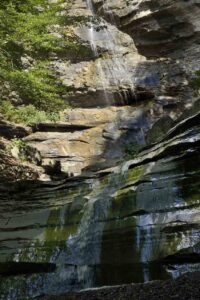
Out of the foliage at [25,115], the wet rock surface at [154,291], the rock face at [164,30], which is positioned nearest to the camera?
the wet rock surface at [154,291]

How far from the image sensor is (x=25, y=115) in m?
16.5

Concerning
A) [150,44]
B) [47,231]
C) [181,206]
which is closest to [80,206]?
[47,231]

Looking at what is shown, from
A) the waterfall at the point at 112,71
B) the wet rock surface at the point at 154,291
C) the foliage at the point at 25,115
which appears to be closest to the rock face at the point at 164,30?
the waterfall at the point at 112,71

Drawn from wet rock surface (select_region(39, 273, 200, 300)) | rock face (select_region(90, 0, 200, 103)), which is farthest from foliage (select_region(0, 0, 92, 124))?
wet rock surface (select_region(39, 273, 200, 300))

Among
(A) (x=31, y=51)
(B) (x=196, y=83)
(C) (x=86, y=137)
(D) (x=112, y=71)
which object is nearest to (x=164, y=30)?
(D) (x=112, y=71)

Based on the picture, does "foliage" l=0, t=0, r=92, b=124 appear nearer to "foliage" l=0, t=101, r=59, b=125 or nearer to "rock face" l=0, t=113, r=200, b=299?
"foliage" l=0, t=101, r=59, b=125

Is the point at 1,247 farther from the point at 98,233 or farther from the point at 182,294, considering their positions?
the point at 182,294

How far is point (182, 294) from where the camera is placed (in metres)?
5.66

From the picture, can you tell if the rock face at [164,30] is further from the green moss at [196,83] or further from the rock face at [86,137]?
the rock face at [86,137]

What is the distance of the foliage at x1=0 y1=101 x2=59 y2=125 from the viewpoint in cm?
1617

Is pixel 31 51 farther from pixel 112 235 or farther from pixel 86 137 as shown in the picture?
pixel 112 235

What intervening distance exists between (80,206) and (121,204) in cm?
124

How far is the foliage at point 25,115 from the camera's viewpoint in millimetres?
16172

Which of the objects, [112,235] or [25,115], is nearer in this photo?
[112,235]
